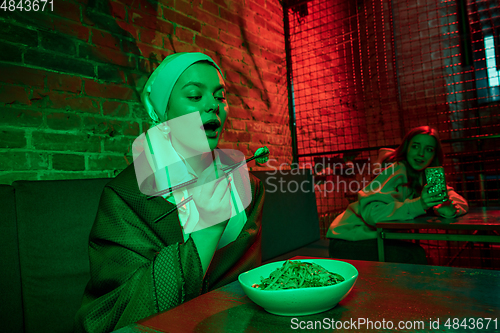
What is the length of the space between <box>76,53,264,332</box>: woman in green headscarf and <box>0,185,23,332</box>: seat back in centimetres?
35

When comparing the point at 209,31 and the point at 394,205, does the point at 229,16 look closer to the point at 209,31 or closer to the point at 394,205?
the point at 209,31

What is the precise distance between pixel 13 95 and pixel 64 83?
0.70 feet

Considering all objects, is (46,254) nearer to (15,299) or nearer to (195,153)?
(15,299)

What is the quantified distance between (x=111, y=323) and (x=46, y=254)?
1.78 ft

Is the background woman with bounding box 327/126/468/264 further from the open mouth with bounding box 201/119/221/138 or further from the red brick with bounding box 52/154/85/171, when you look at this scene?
the red brick with bounding box 52/154/85/171

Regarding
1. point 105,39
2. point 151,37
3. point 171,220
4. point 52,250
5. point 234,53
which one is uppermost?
point 234,53

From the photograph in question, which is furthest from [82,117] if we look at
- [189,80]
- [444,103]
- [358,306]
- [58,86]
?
[444,103]

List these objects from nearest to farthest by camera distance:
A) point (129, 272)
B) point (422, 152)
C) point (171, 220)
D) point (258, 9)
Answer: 1. point (129, 272)
2. point (171, 220)
3. point (422, 152)
4. point (258, 9)

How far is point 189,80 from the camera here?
1010 millimetres

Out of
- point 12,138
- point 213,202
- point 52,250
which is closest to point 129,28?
point 12,138

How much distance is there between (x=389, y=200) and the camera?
6.64ft

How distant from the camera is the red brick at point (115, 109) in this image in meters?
1.61

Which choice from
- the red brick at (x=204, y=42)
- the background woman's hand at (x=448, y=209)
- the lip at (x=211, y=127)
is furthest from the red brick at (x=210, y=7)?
the background woman's hand at (x=448, y=209)

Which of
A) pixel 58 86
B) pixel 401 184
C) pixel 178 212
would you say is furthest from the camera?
pixel 401 184
